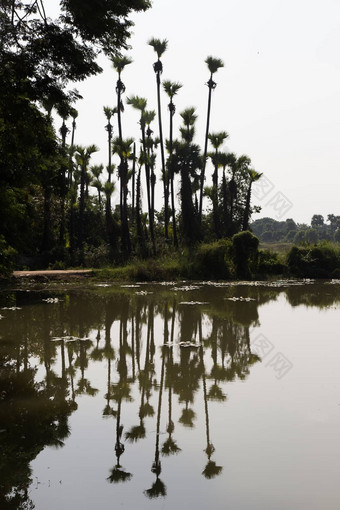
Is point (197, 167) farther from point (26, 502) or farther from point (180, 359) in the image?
point (26, 502)

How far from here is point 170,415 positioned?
6.11 metres

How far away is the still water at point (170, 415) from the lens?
423 centimetres

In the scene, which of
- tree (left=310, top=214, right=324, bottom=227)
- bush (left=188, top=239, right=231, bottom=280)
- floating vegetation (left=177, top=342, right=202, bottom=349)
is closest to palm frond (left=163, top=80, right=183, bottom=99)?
bush (left=188, top=239, right=231, bottom=280)

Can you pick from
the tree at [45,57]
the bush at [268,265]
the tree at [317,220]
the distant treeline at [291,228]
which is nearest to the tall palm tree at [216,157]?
the bush at [268,265]

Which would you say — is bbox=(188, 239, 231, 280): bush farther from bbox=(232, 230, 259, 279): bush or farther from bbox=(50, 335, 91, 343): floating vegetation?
bbox=(50, 335, 91, 343): floating vegetation

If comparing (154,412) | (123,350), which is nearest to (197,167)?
(123,350)

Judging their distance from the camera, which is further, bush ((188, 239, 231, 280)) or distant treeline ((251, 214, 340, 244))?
distant treeline ((251, 214, 340, 244))

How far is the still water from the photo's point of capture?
Result: 167 inches

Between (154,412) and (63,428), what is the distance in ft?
3.92

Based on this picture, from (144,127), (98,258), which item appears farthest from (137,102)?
(98,258)

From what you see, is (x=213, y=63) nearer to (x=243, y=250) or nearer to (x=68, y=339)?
(x=243, y=250)

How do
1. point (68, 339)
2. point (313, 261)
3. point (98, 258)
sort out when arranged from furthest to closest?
point (98, 258), point (313, 261), point (68, 339)

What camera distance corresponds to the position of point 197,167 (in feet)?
137

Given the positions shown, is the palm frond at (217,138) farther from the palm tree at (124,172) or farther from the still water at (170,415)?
the still water at (170,415)
